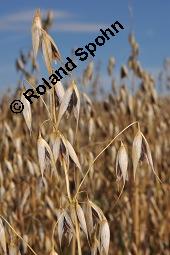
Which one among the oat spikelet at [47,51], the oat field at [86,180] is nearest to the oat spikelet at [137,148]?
the oat field at [86,180]

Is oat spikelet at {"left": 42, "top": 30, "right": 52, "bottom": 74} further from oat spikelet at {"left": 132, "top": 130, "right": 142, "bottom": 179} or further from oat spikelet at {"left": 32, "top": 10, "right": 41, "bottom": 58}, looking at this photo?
oat spikelet at {"left": 132, "top": 130, "right": 142, "bottom": 179}

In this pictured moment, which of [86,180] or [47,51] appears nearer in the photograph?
[47,51]

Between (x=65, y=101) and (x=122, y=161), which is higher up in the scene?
(x=65, y=101)

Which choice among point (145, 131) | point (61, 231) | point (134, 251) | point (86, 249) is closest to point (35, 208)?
point (86, 249)

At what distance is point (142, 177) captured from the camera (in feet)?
6.82

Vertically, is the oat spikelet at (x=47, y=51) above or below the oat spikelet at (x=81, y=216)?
above

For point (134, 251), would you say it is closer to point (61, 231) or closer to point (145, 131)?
point (145, 131)

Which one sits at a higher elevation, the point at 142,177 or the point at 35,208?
the point at 35,208

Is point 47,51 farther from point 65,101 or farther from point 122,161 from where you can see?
point 122,161

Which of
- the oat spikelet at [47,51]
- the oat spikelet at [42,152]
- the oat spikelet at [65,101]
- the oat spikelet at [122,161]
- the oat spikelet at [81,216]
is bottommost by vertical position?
the oat spikelet at [81,216]

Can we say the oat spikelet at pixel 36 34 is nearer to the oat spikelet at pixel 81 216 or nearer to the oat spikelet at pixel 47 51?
the oat spikelet at pixel 47 51

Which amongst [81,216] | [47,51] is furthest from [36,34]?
[81,216]

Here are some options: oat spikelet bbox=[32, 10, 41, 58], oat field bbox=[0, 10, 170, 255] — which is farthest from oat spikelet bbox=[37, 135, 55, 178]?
oat spikelet bbox=[32, 10, 41, 58]

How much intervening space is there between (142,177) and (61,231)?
4.33ft
